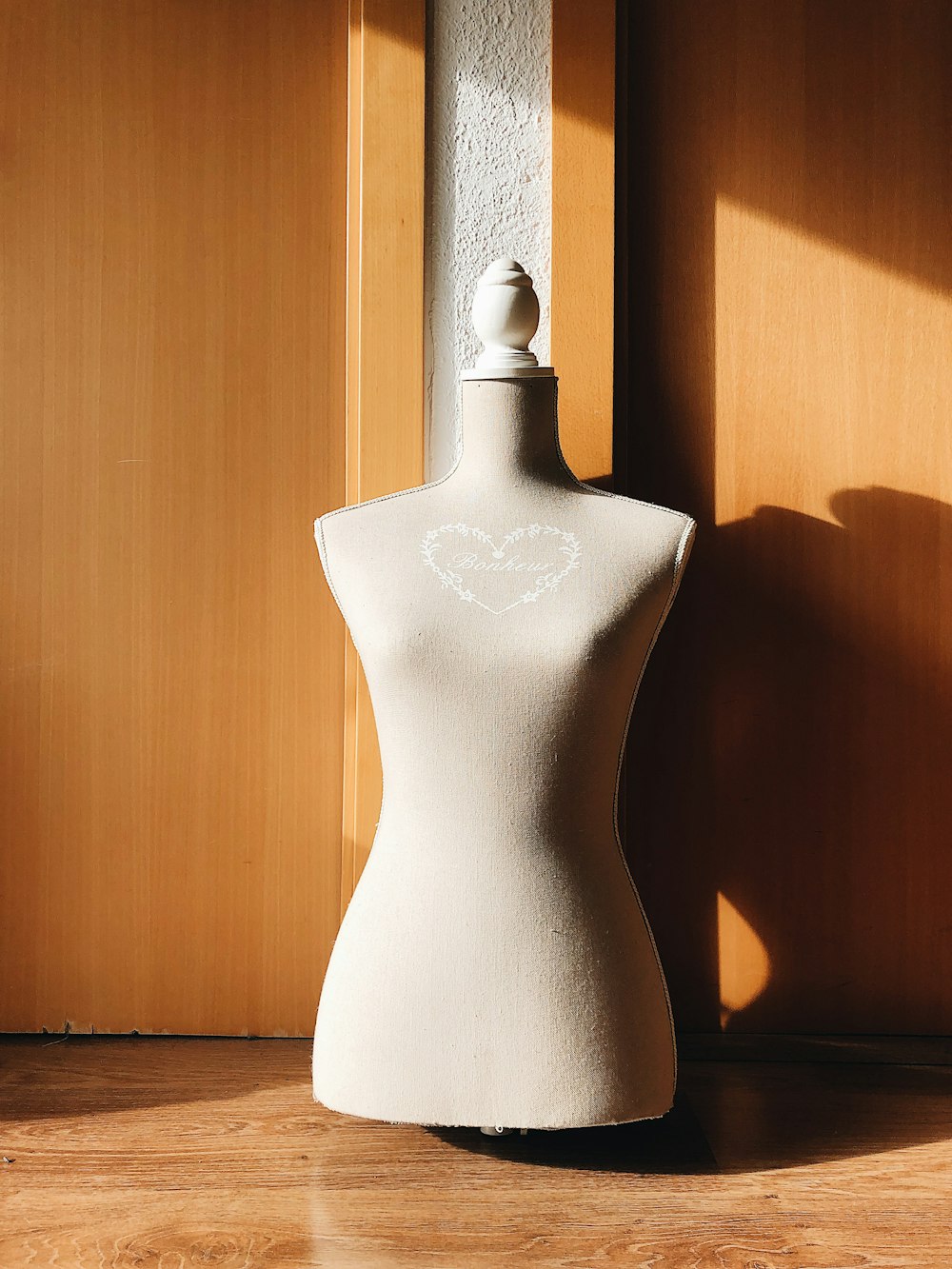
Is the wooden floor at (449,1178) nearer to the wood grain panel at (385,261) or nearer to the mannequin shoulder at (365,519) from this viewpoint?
the wood grain panel at (385,261)

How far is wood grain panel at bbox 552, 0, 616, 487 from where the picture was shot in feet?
5.54

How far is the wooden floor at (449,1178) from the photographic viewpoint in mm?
1182

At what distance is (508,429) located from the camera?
141cm

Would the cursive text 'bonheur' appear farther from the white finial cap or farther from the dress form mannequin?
the white finial cap

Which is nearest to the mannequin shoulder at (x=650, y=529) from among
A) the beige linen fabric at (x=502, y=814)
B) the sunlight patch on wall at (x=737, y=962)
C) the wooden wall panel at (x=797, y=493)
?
the beige linen fabric at (x=502, y=814)

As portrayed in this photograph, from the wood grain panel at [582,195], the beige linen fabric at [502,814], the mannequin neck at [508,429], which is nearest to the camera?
the beige linen fabric at [502,814]

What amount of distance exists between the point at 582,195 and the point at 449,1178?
1.39m

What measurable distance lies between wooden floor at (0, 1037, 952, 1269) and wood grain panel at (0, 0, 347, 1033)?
0.66 feet

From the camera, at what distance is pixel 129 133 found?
1767 mm

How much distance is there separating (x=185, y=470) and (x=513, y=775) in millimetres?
807

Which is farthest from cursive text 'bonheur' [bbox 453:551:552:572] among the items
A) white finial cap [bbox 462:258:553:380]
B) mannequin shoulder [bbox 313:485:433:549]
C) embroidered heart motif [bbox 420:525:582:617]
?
white finial cap [bbox 462:258:553:380]

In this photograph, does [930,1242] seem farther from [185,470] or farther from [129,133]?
[129,133]

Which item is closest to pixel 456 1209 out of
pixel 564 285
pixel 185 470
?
pixel 185 470

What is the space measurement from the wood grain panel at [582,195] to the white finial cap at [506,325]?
26 cm
